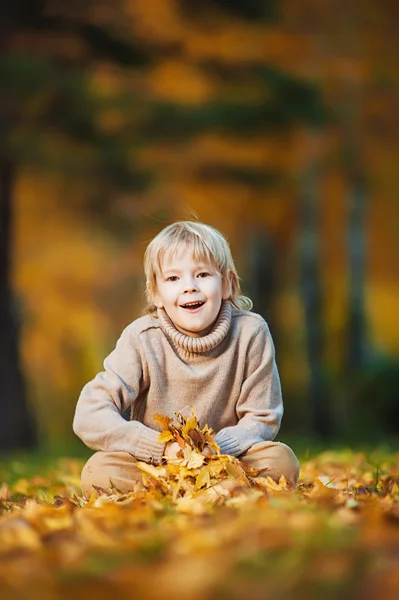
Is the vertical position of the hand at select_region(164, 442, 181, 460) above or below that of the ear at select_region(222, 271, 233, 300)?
below

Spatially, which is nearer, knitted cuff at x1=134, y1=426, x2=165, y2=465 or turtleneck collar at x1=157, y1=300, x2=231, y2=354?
knitted cuff at x1=134, y1=426, x2=165, y2=465

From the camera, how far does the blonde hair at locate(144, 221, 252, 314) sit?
12.1 feet

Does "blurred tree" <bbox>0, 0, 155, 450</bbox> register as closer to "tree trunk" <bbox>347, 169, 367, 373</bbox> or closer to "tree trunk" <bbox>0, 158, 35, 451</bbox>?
"tree trunk" <bbox>0, 158, 35, 451</bbox>

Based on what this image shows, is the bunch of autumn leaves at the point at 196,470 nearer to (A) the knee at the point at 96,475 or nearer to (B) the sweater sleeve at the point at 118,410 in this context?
(B) the sweater sleeve at the point at 118,410

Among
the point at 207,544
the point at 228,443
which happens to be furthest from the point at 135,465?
the point at 207,544

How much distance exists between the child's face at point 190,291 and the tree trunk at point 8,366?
21.8 ft

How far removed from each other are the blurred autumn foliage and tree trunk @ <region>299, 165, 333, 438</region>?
25 mm

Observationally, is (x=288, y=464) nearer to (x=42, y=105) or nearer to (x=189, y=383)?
(x=189, y=383)

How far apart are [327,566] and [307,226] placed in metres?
10.1

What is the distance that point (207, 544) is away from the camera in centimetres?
214

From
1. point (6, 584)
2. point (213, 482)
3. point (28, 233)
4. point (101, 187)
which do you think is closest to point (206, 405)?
point (213, 482)

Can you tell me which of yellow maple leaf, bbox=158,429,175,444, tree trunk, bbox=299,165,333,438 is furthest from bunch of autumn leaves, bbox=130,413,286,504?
tree trunk, bbox=299,165,333,438

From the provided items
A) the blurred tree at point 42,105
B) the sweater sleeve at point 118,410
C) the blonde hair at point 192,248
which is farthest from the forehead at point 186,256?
the blurred tree at point 42,105

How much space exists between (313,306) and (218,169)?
2.11m
